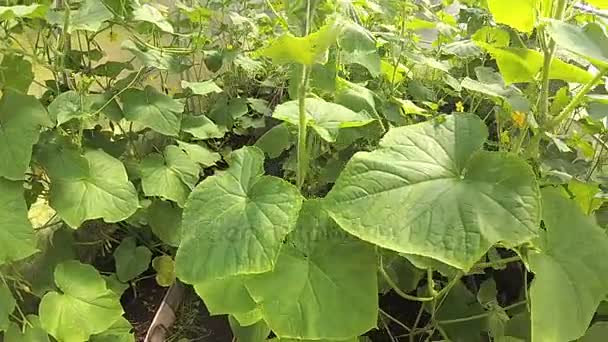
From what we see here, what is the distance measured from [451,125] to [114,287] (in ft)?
2.04

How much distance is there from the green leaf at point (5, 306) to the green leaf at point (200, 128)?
1.27ft

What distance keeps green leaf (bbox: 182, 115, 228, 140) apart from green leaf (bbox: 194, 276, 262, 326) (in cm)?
40

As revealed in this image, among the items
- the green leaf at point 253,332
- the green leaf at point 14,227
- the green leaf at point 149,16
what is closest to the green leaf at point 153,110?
the green leaf at point 149,16

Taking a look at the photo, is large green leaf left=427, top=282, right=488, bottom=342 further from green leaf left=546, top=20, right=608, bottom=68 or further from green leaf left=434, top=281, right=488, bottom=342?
green leaf left=546, top=20, right=608, bottom=68

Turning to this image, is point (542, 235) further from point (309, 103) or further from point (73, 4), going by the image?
point (73, 4)

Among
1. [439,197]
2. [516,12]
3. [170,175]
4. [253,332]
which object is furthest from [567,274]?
[170,175]

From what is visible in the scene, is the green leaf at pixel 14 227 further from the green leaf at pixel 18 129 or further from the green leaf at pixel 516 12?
the green leaf at pixel 516 12

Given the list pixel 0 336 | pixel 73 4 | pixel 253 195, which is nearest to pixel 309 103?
pixel 253 195

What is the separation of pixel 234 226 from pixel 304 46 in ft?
0.64

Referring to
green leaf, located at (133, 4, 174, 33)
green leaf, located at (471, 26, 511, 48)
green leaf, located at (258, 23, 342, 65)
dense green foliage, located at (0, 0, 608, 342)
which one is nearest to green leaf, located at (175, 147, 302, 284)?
dense green foliage, located at (0, 0, 608, 342)

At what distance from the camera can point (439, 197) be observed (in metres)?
0.61

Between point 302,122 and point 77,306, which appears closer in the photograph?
point 302,122

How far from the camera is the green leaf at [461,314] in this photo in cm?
93

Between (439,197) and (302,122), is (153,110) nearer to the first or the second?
(302,122)
